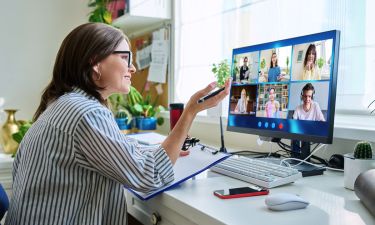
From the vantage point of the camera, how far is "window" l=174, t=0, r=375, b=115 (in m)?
1.29

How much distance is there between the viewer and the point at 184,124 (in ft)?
3.19

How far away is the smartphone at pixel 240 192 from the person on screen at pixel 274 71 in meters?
0.45

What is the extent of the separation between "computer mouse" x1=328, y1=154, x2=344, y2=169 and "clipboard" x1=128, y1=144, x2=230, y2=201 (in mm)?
404

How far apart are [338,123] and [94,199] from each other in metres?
0.87

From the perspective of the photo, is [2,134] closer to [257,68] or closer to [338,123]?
[257,68]

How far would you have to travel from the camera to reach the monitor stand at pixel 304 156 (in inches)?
44.1

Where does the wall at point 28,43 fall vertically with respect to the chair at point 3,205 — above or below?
above

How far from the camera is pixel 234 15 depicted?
1.84m

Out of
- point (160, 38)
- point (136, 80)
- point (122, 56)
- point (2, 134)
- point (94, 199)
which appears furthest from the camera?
point (136, 80)

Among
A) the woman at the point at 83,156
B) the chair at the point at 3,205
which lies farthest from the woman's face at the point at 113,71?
the chair at the point at 3,205

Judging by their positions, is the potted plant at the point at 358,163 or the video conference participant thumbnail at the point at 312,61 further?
the video conference participant thumbnail at the point at 312,61

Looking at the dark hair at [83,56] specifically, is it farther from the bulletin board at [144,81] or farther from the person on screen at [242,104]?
the bulletin board at [144,81]

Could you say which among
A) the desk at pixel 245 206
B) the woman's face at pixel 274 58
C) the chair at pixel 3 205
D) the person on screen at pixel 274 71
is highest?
the woman's face at pixel 274 58

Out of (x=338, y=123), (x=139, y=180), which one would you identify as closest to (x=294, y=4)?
(x=338, y=123)
